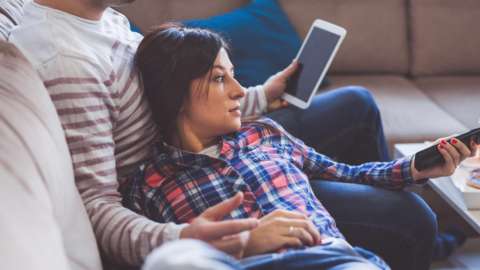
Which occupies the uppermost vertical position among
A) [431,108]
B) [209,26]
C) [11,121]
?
[11,121]

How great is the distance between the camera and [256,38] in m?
2.37

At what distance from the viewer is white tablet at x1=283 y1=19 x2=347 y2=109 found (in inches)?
69.9

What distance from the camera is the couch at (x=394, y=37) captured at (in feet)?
8.05

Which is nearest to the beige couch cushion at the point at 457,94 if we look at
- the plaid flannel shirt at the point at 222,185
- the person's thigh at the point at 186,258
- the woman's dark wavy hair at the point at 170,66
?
the plaid flannel shirt at the point at 222,185

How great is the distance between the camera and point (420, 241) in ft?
4.73

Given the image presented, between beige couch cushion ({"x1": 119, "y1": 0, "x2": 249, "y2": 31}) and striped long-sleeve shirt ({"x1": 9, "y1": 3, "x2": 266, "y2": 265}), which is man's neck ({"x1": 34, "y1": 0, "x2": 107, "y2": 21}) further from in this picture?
beige couch cushion ({"x1": 119, "y1": 0, "x2": 249, "y2": 31})

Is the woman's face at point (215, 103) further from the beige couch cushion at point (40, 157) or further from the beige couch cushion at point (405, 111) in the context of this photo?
the beige couch cushion at point (405, 111)

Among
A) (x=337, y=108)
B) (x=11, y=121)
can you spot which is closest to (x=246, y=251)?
(x=11, y=121)

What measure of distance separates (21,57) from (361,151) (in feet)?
3.09

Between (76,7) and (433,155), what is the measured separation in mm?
777

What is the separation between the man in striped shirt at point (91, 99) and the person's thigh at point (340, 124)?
56 centimetres

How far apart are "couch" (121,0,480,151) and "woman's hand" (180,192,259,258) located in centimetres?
140

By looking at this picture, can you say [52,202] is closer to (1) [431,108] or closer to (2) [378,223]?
(2) [378,223]

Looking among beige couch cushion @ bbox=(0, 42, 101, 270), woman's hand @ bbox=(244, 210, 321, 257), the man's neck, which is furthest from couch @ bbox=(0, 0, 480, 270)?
woman's hand @ bbox=(244, 210, 321, 257)
